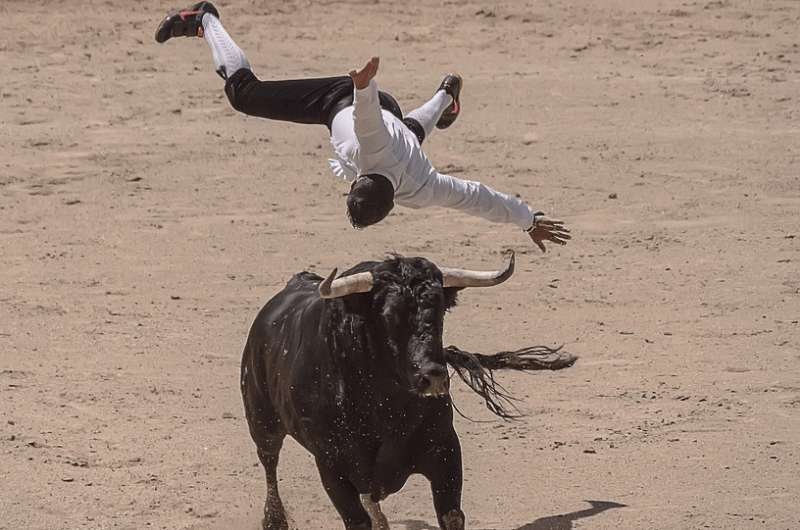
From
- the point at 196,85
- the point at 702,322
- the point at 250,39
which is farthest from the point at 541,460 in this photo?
the point at 250,39

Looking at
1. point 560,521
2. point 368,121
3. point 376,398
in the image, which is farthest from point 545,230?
point 376,398

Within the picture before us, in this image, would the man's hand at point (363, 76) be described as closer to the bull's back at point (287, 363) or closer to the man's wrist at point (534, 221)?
the bull's back at point (287, 363)

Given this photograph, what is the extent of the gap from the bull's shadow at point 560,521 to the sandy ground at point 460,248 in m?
0.02

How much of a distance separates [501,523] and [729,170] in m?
6.40

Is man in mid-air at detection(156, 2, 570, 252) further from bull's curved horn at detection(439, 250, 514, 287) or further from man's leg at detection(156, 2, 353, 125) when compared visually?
bull's curved horn at detection(439, 250, 514, 287)

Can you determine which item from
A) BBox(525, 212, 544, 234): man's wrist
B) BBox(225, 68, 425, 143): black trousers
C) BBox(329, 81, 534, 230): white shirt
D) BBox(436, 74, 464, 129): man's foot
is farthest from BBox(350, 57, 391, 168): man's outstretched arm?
BBox(436, 74, 464, 129): man's foot

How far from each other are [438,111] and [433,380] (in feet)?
8.92

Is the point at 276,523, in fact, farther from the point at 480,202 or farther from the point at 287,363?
the point at 480,202

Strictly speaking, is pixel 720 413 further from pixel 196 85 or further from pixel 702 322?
pixel 196 85

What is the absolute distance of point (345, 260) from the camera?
11266 millimetres

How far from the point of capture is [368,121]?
7289 millimetres

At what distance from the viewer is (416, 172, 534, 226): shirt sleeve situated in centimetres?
778

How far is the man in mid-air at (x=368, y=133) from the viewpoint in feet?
23.8

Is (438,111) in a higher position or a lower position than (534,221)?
higher
